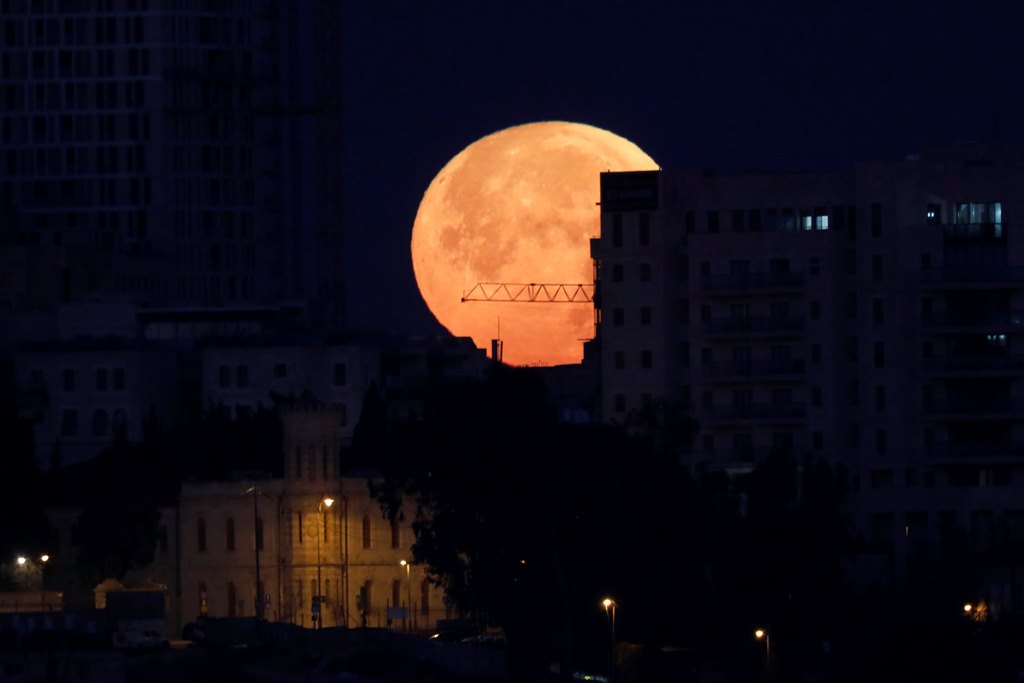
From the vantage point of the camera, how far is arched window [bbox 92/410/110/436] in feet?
606

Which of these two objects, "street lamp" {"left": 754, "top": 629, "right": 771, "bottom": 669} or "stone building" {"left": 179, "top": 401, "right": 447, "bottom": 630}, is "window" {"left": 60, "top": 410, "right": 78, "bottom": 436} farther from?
"street lamp" {"left": 754, "top": 629, "right": 771, "bottom": 669}

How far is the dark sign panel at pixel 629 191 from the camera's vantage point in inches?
6014

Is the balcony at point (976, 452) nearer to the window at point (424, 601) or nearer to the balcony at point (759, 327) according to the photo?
the balcony at point (759, 327)

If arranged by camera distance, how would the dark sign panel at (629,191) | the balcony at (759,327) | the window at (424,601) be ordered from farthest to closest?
the dark sign panel at (629,191) < the balcony at (759,327) < the window at (424,601)

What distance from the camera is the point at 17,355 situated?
185750 mm

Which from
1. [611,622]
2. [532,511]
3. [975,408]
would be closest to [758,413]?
[975,408]

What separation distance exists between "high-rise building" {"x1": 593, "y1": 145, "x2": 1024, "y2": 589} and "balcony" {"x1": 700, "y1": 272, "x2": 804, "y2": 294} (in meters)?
0.06

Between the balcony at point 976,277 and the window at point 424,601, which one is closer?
the window at point 424,601

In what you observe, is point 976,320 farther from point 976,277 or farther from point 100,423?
point 100,423

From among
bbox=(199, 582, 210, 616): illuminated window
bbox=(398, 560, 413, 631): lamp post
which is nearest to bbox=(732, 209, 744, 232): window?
bbox=(398, 560, 413, 631): lamp post

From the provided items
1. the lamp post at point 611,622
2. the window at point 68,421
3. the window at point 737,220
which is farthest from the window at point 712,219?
the window at point 68,421

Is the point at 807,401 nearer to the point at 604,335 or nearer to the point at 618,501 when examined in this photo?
the point at 604,335

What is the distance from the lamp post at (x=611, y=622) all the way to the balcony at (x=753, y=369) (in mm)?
31261

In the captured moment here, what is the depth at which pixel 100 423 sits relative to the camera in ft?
607
